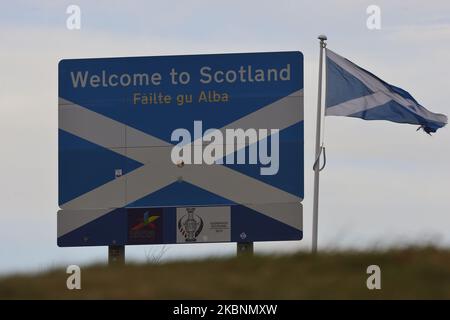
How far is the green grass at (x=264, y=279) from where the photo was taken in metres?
15.6

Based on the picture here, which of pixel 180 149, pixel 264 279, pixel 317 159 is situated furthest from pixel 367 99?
pixel 264 279

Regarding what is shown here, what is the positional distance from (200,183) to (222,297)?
857cm

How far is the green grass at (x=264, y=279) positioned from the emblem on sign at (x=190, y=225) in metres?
4.20

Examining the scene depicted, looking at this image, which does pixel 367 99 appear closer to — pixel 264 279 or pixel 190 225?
pixel 190 225

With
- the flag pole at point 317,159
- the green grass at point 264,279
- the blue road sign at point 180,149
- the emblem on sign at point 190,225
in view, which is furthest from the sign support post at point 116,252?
the green grass at point 264,279

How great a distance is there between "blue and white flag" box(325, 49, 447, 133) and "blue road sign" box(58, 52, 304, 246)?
1367 millimetres

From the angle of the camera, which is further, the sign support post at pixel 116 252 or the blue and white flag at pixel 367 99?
the blue and white flag at pixel 367 99

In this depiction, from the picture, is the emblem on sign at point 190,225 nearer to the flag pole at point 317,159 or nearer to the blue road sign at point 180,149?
the blue road sign at point 180,149

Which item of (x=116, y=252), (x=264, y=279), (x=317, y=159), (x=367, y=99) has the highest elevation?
(x=367, y=99)

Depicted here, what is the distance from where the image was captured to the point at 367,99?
2489cm

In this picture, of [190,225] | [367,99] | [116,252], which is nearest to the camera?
[190,225]

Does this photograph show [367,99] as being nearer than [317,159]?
No

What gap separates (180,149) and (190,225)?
132 cm
